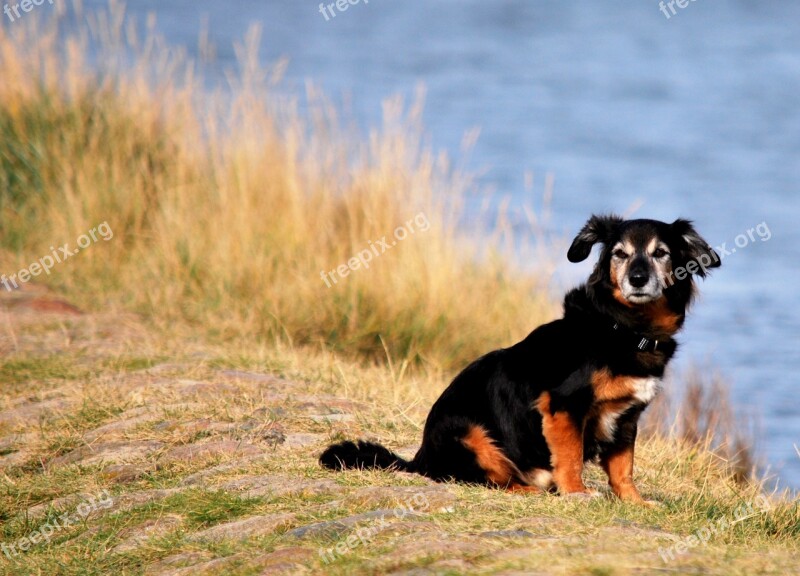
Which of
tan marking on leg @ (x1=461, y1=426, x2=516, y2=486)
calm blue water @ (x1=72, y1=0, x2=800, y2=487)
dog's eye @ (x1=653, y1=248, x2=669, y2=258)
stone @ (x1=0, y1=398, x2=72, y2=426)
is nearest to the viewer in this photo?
tan marking on leg @ (x1=461, y1=426, x2=516, y2=486)

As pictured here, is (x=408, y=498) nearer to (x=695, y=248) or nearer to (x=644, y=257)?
(x=644, y=257)

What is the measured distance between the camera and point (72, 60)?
9.98 metres

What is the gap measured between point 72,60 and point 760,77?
1351 cm

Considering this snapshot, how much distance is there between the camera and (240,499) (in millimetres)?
4336

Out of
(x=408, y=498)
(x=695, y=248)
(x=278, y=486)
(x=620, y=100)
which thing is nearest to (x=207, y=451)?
(x=278, y=486)

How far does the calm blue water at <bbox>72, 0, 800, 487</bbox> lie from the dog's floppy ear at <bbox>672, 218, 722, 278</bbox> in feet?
11.0

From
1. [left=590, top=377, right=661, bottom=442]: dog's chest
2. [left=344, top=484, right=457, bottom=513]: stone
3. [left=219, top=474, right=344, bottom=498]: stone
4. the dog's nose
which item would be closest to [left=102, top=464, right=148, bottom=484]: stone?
[left=219, top=474, right=344, bottom=498]: stone

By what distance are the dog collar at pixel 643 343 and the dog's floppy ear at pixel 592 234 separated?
0.49 metres

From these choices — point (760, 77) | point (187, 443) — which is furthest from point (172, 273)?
point (760, 77)

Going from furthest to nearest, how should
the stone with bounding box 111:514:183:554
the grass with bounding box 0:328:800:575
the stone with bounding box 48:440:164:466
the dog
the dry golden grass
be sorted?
1. the dry golden grass
2. the stone with bounding box 48:440:164:466
3. the dog
4. the stone with bounding box 111:514:183:554
5. the grass with bounding box 0:328:800:575

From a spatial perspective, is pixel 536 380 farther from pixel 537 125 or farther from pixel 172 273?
pixel 537 125

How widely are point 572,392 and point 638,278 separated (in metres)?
0.54

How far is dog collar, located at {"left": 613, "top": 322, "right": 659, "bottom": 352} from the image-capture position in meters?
4.61

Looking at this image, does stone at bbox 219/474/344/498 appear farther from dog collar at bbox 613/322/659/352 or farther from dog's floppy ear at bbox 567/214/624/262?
dog's floppy ear at bbox 567/214/624/262
